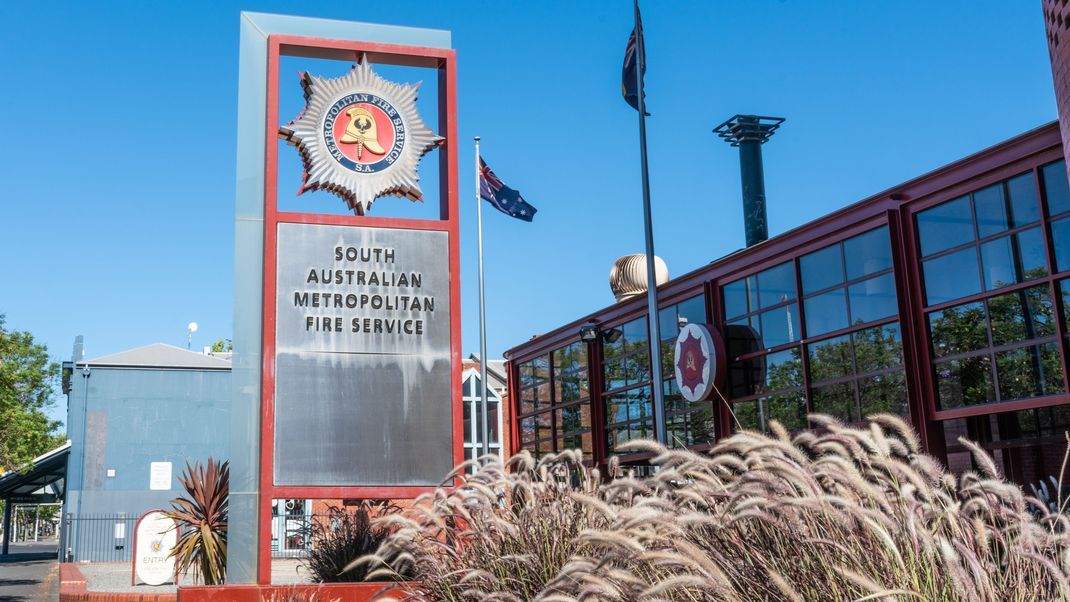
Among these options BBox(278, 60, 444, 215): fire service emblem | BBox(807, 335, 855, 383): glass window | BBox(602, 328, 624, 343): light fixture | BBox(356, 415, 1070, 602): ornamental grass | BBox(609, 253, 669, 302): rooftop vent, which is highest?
BBox(609, 253, 669, 302): rooftop vent

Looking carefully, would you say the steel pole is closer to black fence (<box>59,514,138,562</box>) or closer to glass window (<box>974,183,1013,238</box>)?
glass window (<box>974,183,1013,238</box>)

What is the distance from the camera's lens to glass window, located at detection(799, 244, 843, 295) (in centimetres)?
2175

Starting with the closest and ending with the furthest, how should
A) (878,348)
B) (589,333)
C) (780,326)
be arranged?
(878,348)
(780,326)
(589,333)

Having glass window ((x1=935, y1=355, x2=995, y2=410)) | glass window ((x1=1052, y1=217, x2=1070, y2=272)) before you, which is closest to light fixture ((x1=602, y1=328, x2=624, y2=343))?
glass window ((x1=935, y1=355, x2=995, y2=410))

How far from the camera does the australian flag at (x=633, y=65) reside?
2181 centimetres

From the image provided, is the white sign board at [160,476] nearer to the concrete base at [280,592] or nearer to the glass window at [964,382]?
the concrete base at [280,592]

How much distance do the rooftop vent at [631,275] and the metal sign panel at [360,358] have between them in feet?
60.3

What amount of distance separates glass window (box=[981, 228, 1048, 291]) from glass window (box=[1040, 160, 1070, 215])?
22.6 inches

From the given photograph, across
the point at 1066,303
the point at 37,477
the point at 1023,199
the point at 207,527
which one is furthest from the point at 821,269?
the point at 37,477

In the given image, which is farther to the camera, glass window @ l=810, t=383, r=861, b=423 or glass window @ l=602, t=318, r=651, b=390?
glass window @ l=602, t=318, r=651, b=390

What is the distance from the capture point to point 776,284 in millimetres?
23781

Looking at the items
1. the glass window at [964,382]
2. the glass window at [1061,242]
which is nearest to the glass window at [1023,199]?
the glass window at [1061,242]

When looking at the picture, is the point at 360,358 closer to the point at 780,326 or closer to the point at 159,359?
the point at 780,326

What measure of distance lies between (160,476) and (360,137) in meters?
28.0
